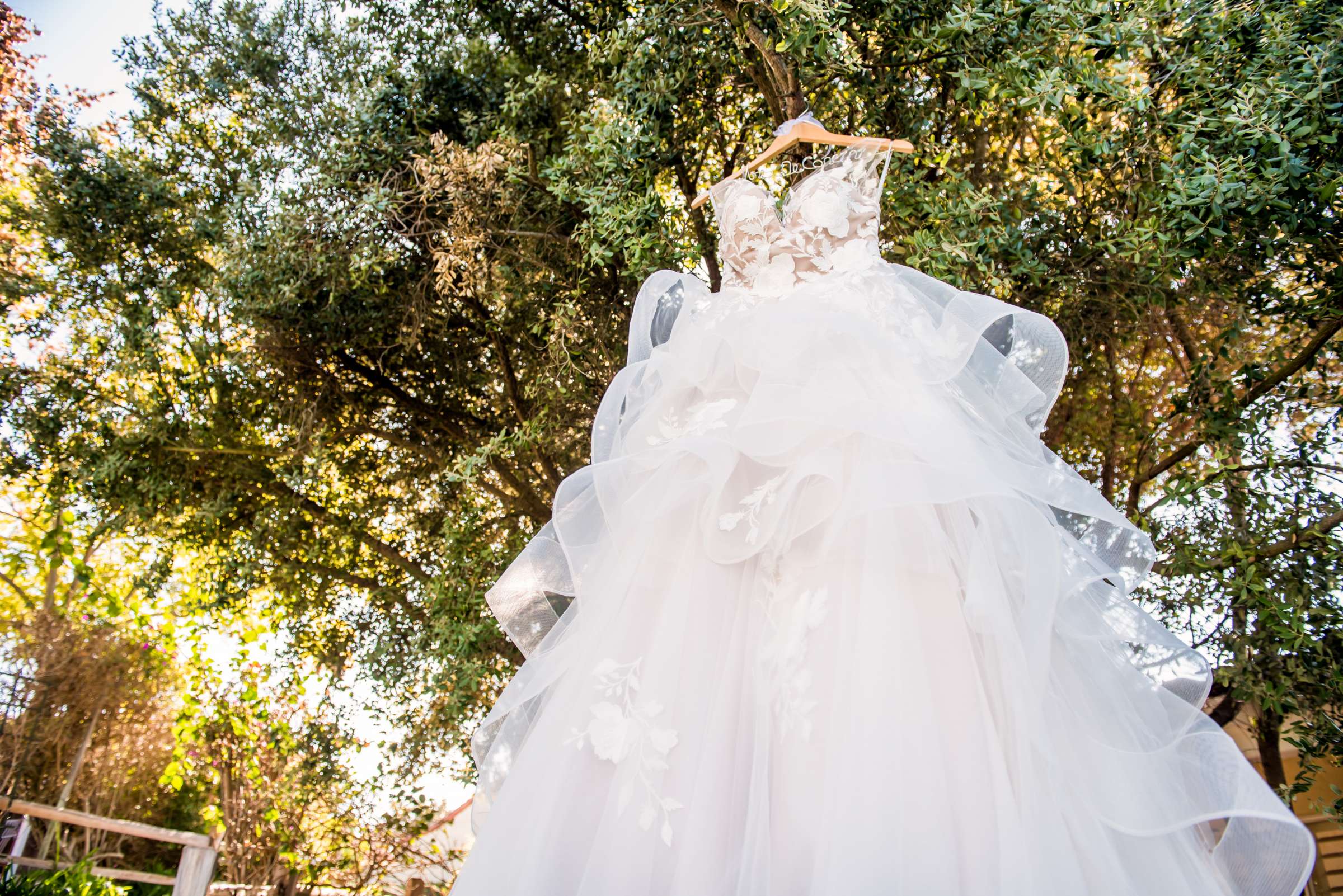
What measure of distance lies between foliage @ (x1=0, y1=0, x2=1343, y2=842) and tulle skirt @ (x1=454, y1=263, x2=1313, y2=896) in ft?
3.53

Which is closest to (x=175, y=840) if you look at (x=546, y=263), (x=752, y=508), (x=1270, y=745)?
(x=546, y=263)

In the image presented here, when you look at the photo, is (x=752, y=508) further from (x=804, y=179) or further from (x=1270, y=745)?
(x=1270, y=745)

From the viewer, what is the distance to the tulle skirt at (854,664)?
119 centimetres

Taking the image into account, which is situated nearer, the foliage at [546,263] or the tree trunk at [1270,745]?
the foliage at [546,263]

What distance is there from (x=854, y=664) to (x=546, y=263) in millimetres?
2835

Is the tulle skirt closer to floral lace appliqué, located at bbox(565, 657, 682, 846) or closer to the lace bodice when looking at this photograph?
floral lace appliqué, located at bbox(565, 657, 682, 846)

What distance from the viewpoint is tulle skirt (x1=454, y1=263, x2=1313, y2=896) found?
46.8 inches

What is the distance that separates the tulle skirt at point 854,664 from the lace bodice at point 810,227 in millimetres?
292

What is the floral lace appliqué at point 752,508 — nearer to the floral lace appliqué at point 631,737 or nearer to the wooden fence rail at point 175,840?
the floral lace appliqué at point 631,737

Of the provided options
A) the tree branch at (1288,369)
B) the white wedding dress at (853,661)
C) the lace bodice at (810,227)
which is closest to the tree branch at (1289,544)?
the tree branch at (1288,369)

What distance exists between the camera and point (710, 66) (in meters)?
3.39

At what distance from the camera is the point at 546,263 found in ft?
12.3

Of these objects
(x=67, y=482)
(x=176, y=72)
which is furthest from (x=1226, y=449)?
(x=176, y=72)

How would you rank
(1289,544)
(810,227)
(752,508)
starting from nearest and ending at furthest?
(752,508)
(810,227)
(1289,544)
